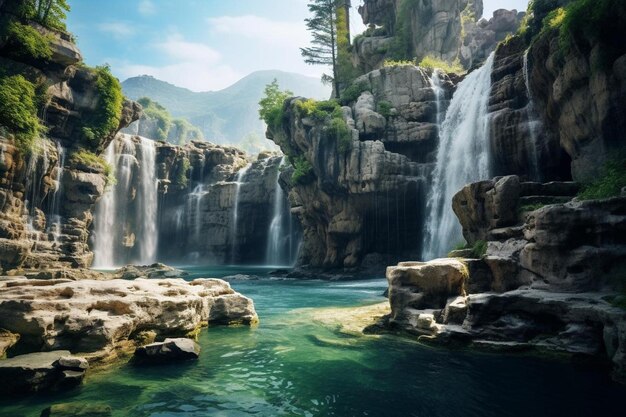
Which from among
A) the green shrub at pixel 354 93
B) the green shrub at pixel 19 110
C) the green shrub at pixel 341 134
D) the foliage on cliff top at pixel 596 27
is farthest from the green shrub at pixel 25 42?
the foliage on cliff top at pixel 596 27

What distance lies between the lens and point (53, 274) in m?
23.9

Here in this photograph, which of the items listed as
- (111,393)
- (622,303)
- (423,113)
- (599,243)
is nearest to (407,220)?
(423,113)

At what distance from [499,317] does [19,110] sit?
33.5 meters

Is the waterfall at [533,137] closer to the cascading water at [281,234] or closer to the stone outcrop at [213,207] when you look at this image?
the cascading water at [281,234]

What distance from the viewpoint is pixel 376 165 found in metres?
33.2

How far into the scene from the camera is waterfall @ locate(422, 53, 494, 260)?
27484 mm

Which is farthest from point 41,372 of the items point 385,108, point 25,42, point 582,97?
point 385,108

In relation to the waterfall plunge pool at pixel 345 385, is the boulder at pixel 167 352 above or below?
above

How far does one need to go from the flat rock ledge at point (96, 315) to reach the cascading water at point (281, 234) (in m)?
37.2

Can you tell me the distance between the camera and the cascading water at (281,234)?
51.4m

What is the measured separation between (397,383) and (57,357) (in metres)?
7.67

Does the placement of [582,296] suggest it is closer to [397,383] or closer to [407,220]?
[397,383]

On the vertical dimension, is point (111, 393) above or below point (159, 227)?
below

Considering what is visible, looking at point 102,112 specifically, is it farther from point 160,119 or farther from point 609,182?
point 160,119
